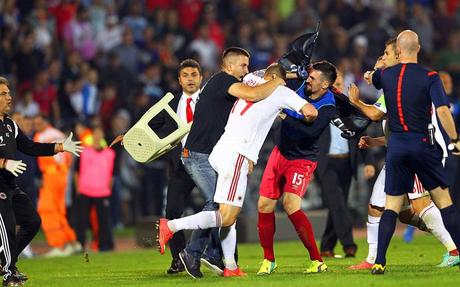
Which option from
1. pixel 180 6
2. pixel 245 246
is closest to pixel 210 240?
pixel 245 246

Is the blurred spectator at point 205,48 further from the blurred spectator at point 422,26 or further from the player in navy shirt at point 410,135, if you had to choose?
the player in navy shirt at point 410,135

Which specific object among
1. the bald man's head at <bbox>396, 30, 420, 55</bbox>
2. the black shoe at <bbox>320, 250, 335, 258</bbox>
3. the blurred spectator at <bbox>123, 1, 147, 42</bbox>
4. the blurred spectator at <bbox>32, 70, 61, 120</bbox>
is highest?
the blurred spectator at <bbox>123, 1, 147, 42</bbox>

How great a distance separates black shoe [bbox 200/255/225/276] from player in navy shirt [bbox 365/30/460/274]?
1827 mm

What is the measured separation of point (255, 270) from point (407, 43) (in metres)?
3.48

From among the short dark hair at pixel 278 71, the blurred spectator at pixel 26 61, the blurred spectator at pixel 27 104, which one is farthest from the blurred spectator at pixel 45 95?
the short dark hair at pixel 278 71

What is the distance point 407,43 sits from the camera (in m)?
12.5

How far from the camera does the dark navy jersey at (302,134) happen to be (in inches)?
530

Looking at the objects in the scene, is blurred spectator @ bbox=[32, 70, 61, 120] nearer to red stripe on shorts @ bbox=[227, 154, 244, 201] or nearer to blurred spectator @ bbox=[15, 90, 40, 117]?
blurred spectator @ bbox=[15, 90, 40, 117]

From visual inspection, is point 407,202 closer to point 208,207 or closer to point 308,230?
point 308,230

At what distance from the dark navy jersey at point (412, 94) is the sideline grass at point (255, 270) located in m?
1.59

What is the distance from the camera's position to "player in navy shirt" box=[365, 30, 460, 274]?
40.6 ft

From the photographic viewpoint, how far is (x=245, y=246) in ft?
65.6

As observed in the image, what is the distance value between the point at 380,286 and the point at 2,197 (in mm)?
4281

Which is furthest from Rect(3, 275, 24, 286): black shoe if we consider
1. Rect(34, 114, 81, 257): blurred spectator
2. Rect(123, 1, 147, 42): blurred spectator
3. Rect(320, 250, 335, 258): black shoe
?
Rect(123, 1, 147, 42): blurred spectator
